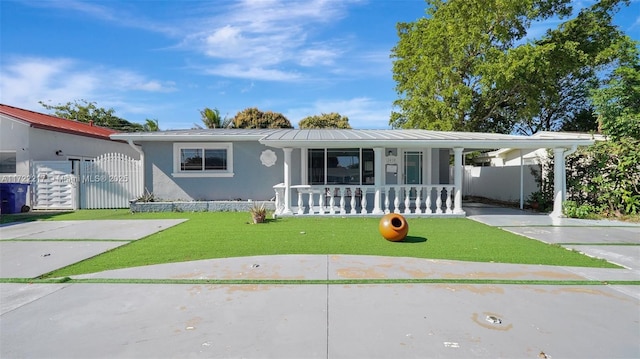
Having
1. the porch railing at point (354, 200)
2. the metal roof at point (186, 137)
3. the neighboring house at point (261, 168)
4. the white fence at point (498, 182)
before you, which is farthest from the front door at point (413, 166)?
the metal roof at point (186, 137)

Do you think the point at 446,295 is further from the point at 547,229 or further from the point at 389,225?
the point at 547,229

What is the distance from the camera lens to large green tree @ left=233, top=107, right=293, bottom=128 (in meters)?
35.2

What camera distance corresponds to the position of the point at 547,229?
9.11 metres

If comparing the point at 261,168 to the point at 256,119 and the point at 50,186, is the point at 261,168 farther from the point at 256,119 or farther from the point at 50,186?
the point at 256,119

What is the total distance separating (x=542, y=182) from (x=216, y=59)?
44.6 feet

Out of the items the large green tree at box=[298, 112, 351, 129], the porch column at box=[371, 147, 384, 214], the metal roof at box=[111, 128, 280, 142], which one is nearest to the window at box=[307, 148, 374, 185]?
the porch column at box=[371, 147, 384, 214]

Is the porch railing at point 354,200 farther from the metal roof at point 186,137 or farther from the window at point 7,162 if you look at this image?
the window at point 7,162

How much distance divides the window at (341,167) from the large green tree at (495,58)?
9.07 meters

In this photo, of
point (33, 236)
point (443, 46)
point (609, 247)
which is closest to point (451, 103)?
point (443, 46)

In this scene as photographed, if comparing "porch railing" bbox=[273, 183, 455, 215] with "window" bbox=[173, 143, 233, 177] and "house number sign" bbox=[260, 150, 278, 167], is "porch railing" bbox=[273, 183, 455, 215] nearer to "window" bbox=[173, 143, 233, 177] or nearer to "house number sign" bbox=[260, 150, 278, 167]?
"house number sign" bbox=[260, 150, 278, 167]

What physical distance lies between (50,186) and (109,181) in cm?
232

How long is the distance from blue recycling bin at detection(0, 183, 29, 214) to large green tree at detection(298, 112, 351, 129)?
91.8 feet

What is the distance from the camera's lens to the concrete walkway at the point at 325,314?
310cm

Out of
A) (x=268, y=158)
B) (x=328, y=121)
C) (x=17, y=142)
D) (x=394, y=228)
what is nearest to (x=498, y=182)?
(x=268, y=158)
